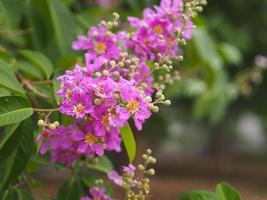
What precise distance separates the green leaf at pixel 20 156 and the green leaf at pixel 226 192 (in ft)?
1.27

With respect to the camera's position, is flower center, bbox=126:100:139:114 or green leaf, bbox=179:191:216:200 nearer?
flower center, bbox=126:100:139:114

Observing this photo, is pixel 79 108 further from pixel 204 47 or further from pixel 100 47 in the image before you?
pixel 204 47

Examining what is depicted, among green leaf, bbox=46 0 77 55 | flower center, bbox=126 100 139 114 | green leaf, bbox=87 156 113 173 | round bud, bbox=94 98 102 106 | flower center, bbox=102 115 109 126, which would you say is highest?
green leaf, bbox=46 0 77 55

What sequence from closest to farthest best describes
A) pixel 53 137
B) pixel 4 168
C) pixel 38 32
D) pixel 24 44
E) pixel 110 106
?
1. pixel 110 106
2. pixel 53 137
3. pixel 4 168
4. pixel 38 32
5. pixel 24 44

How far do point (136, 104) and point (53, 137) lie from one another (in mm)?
204

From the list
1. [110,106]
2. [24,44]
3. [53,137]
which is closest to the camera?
[110,106]

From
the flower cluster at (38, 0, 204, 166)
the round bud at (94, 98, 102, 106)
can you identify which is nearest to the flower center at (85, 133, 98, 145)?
the flower cluster at (38, 0, 204, 166)

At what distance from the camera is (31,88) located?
4.03ft

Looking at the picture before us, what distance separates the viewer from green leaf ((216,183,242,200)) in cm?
109

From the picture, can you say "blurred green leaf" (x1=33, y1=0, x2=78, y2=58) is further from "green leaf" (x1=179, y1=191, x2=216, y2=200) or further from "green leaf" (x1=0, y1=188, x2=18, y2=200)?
"green leaf" (x1=179, y1=191, x2=216, y2=200)

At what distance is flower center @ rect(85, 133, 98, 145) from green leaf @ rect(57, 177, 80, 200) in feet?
0.83

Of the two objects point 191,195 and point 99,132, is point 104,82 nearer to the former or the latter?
A: point 99,132

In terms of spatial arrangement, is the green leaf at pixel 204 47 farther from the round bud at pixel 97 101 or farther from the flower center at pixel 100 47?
the round bud at pixel 97 101

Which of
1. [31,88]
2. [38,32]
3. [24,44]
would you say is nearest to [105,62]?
[31,88]
